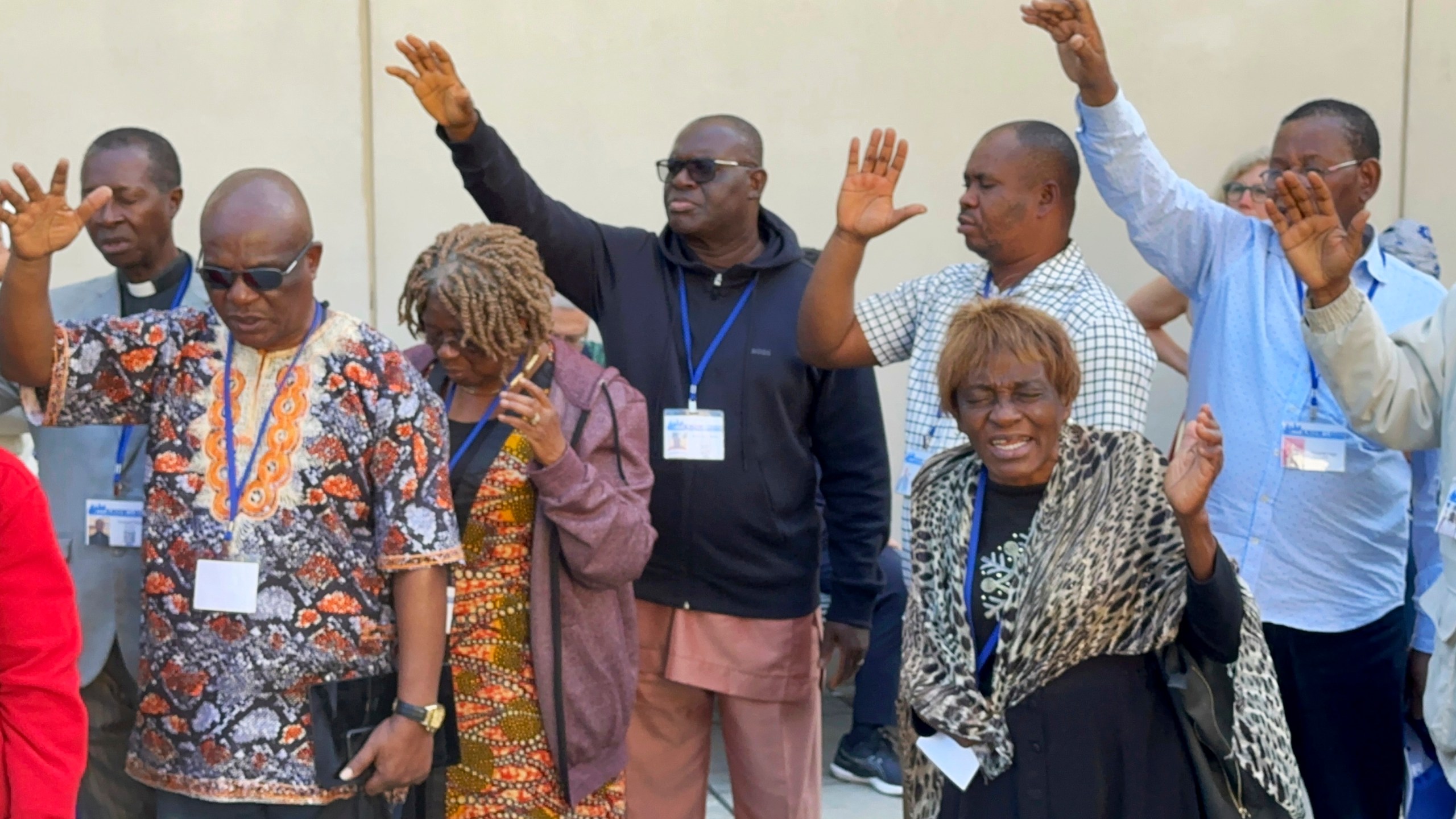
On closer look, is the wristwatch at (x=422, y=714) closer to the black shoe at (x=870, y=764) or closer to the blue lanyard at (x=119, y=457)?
the blue lanyard at (x=119, y=457)

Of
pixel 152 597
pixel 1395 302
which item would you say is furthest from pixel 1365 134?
pixel 152 597

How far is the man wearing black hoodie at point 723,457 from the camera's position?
12.8 ft

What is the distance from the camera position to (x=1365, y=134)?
148 inches

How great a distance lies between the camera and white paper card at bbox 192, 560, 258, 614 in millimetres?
2762

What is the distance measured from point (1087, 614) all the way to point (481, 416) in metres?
1.33

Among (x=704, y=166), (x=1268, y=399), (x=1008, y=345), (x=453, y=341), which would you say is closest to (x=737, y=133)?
(x=704, y=166)

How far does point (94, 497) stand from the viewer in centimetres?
350

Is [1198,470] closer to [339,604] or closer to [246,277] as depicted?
[339,604]

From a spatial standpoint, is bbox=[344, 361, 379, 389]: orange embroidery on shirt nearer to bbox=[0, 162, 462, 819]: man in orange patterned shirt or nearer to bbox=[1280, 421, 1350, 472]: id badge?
bbox=[0, 162, 462, 819]: man in orange patterned shirt

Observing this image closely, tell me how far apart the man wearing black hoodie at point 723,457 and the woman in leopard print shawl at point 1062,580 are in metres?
0.98

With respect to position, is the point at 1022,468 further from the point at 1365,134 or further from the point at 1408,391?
the point at 1365,134

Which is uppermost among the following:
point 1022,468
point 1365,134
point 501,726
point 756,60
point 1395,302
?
point 756,60

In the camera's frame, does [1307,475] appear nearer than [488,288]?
No

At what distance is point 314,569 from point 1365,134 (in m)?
2.65
